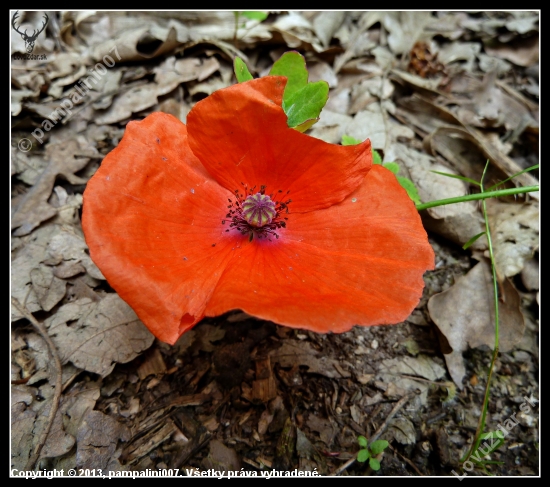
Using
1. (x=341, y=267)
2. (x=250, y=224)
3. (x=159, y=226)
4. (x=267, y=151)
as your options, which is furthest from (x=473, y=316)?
(x=159, y=226)

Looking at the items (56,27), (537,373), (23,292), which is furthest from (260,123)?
(56,27)

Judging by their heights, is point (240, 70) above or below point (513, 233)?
above

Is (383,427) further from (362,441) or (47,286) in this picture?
(47,286)

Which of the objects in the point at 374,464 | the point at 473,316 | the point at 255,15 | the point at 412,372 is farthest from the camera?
the point at 255,15

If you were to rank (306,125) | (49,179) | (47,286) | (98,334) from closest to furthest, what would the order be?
(306,125) < (98,334) < (47,286) < (49,179)

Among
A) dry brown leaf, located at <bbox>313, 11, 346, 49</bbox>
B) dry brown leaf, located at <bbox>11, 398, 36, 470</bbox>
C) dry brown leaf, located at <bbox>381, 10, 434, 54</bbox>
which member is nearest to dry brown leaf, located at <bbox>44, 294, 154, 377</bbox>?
dry brown leaf, located at <bbox>11, 398, 36, 470</bbox>

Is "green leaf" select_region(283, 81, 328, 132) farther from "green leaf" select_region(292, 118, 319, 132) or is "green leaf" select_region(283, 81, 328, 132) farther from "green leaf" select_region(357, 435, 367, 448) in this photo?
"green leaf" select_region(357, 435, 367, 448)
